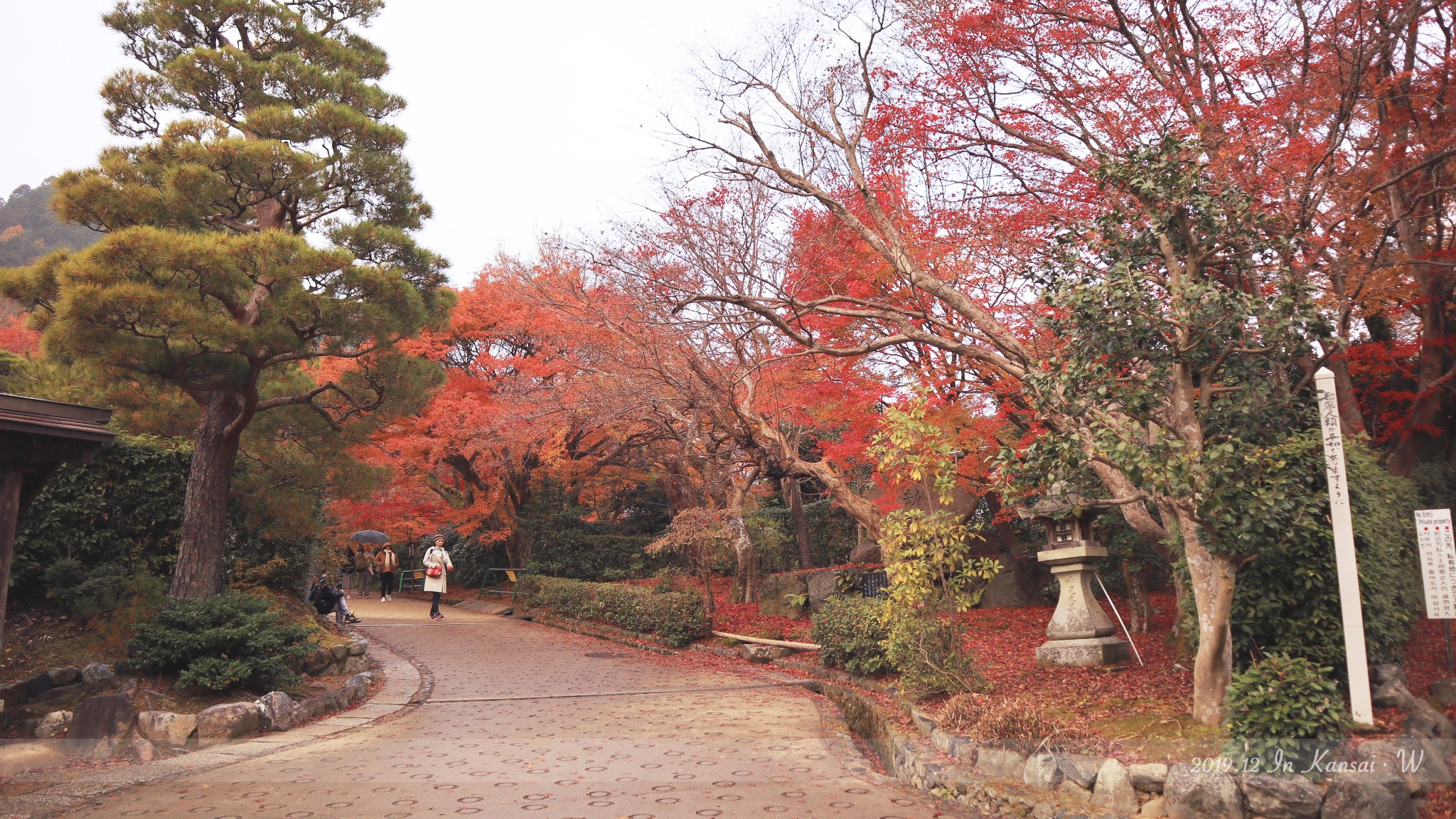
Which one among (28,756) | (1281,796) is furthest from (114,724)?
(1281,796)

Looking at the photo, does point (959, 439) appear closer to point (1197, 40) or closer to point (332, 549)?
point (1197, 40)

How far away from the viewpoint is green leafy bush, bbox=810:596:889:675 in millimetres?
10477

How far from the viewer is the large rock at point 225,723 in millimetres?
8164

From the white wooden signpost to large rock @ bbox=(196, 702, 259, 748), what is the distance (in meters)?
10.1

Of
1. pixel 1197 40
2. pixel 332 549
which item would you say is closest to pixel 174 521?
pixel 332 549

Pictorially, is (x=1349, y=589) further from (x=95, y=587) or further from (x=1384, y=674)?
(x=95, y=587)

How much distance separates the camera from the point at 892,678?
10.2 meters

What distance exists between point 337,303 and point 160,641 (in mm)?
4091

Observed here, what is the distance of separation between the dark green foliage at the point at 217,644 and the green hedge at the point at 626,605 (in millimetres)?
6990

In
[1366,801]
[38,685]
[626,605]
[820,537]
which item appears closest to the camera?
[1366,801]

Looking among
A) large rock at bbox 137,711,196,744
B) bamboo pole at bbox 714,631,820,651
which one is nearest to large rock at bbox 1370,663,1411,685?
bamboo pole at bbox 714,631,820,651

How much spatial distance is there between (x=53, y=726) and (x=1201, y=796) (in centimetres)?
933

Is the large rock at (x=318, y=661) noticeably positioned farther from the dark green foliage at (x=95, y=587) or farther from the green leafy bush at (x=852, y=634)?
the green leafy bush at (x=852, y=634)

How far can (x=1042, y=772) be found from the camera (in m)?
5.68
